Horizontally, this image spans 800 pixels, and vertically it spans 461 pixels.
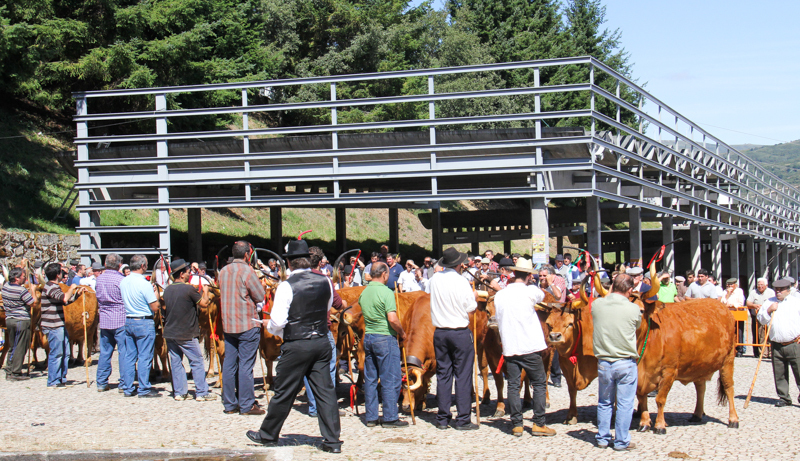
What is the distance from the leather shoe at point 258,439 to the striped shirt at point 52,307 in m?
5.46

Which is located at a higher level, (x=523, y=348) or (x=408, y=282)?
(x=408, y=282)

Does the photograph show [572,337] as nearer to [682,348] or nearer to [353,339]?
[682,348]

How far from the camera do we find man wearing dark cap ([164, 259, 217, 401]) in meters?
9.55

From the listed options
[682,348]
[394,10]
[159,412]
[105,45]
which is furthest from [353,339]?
[394,10]

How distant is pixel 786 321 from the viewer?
32.4 ft

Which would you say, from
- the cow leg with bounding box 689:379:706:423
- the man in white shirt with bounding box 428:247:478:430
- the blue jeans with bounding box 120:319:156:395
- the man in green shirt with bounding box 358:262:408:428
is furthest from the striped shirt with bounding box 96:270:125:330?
the cow leg with bounding box 689:379:706:423

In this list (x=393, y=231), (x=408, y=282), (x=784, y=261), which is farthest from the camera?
(x=784, y=261)

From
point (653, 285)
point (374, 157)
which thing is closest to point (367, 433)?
point (653, 285)

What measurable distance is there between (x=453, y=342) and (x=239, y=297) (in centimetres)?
280

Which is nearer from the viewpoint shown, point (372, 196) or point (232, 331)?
point (232, 331)

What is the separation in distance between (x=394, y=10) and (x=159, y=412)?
38.6 m

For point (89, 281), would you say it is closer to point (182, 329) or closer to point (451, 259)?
point (182, 329)

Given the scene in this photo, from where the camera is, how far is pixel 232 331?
869 cm

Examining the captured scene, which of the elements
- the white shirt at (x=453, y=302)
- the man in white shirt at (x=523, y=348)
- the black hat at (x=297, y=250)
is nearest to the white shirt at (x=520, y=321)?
the man in white shirt at (x=523, y=348)
